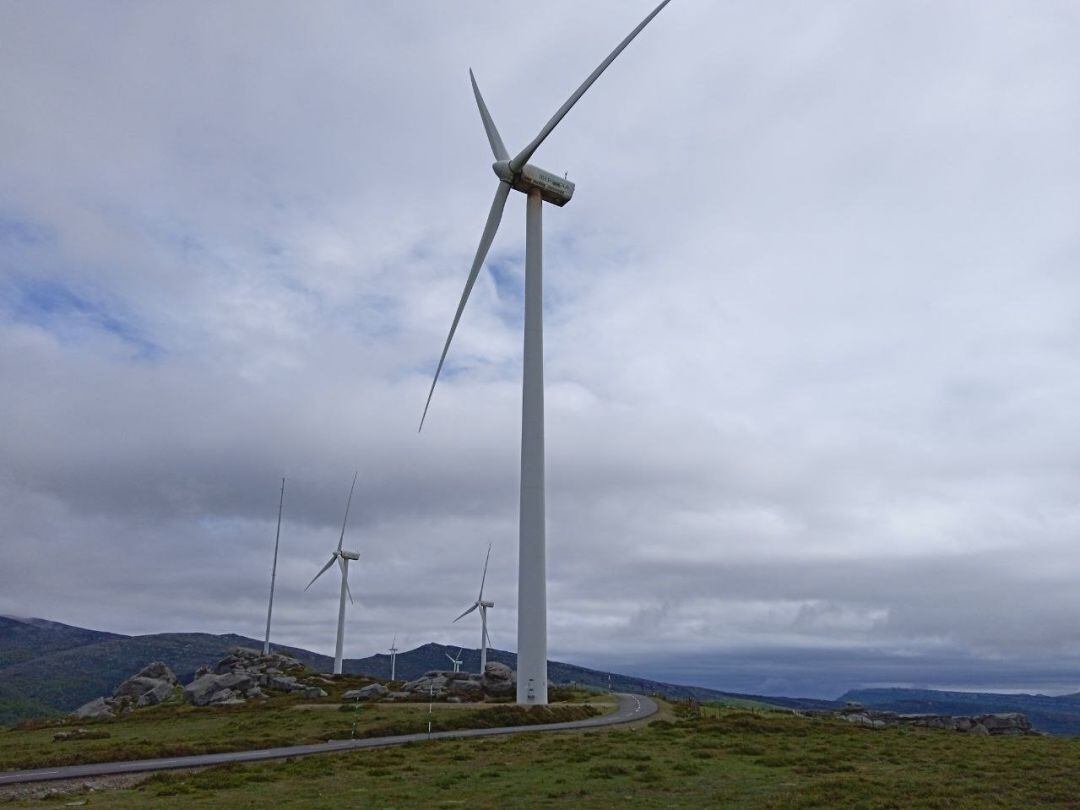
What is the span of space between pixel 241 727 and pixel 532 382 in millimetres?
38489

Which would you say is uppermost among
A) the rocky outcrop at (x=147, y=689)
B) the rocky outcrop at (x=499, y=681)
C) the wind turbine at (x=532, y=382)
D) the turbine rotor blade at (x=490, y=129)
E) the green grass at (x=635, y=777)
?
the turbine rotor blade at (x=490, y=129)

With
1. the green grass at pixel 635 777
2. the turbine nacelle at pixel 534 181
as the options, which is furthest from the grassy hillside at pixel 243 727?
the turbine nacelle at pixel 534 181

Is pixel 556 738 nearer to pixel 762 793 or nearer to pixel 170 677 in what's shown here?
pixel 762 793

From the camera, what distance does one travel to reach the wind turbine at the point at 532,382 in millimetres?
67506

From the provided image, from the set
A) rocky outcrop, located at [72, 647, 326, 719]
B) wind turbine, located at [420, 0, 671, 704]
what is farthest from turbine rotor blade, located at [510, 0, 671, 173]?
rocky outcrop, located at [72, 647, 326, 719]

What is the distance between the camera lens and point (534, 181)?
78625 millimetres

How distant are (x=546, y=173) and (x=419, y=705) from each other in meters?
52.9

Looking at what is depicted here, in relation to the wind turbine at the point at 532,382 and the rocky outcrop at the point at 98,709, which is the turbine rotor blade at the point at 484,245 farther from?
the rocky outcrop at the point at 98,709

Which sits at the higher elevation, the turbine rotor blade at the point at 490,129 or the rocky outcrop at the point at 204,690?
the turbine rotor blade at the point at 490,129

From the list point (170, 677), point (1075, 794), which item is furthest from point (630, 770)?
point (170, 677)

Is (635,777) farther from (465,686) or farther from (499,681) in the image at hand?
(499,681)

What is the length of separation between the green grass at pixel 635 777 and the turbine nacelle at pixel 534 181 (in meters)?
50.1

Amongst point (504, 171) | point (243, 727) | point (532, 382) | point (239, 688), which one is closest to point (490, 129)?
point (504, 171)

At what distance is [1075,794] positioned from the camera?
3459 cm
